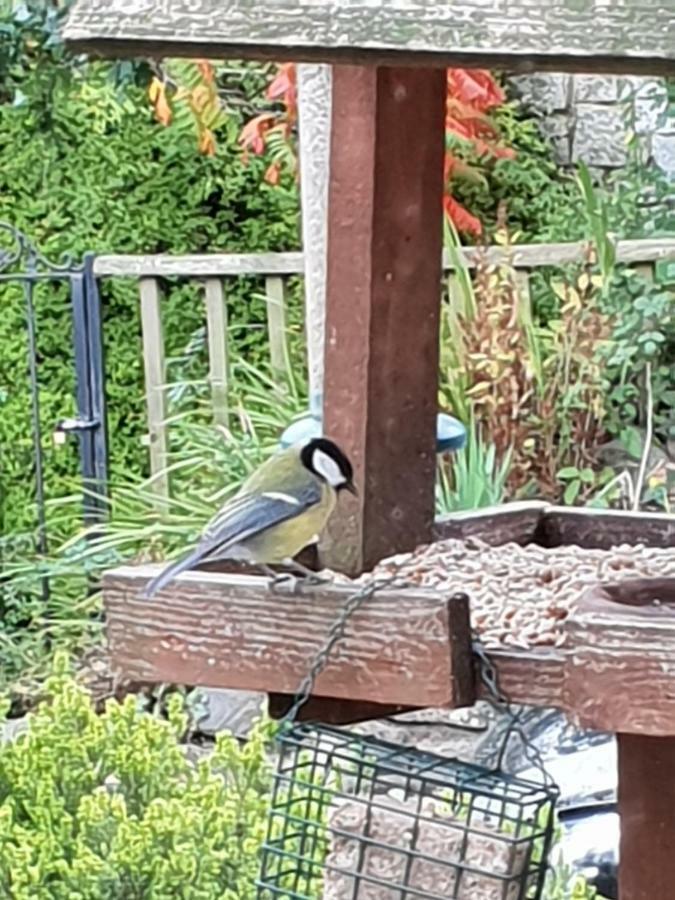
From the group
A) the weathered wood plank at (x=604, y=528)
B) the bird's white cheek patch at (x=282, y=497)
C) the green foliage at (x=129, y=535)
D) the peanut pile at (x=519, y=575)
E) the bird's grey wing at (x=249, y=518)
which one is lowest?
the green foliage at (x=129, y=535)

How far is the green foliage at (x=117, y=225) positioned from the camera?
522 cm

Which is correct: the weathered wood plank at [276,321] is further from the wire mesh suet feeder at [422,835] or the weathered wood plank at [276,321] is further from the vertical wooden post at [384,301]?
the wire mesh suet feeder at [422,835]

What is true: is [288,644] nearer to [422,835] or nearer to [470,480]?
[422,835]

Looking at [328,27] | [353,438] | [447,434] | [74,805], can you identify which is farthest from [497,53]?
[74,805]

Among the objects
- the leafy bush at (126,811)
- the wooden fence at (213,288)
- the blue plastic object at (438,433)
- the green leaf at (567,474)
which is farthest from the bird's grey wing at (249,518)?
the wooden fence at (213,288)

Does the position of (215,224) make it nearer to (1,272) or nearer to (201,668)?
(1,272)

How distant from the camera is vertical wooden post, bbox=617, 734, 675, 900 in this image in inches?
61.4

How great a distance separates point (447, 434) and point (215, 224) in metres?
3.74

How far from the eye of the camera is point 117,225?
17.8 ft

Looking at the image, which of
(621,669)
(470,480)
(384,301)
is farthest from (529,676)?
(470,480)

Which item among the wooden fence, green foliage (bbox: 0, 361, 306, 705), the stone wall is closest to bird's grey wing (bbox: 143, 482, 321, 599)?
green foliage (bbox: 0, 361, 306, 705)

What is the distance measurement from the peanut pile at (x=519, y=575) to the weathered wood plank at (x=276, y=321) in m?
3.13

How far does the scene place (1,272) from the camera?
16.8 feet

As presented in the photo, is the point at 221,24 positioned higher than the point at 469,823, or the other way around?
the point at 221,24
